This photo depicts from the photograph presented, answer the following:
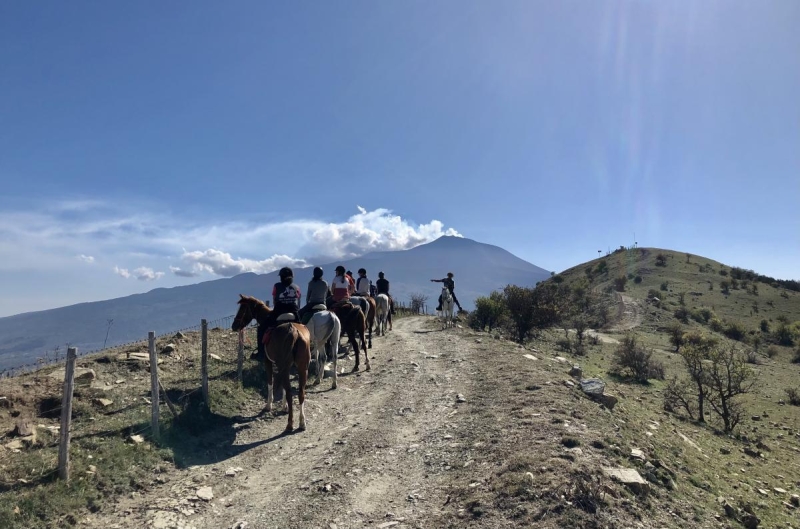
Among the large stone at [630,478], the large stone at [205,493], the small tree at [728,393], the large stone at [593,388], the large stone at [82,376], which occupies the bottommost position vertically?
the small tree at [728,393]

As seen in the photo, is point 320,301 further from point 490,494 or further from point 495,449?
point 490,494

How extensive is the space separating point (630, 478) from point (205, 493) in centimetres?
675

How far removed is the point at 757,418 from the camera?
17.9m

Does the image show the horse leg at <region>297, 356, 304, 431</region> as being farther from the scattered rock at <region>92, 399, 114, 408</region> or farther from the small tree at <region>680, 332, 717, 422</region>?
the small tree at <region>680, 332, 717, 422</region>

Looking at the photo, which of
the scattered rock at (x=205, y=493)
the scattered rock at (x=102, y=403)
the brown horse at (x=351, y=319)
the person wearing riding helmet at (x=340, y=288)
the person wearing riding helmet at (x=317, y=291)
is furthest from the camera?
the person wearing riding helmet at (x=340, y=288)

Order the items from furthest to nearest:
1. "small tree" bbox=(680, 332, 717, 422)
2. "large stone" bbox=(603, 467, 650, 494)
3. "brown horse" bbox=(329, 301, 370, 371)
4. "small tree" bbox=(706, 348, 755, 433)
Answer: "small tree" bbox=(680, 332, 717, 422), "small tree" bbox=(706, 348, 755, 433), "brown horse" bbox=(329, 301, 370, 371), "large stone" bbox=(603, 467, 650, 494)

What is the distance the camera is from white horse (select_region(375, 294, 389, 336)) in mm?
21969

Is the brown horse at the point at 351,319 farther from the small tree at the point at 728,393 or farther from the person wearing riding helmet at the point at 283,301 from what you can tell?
the small tree at the point at 728,393

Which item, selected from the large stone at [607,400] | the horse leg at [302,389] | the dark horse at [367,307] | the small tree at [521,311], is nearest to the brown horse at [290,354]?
the horse leg at [302,389]

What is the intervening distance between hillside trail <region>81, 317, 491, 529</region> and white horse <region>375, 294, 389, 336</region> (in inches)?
378

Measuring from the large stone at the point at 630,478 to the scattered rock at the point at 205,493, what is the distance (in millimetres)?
6268

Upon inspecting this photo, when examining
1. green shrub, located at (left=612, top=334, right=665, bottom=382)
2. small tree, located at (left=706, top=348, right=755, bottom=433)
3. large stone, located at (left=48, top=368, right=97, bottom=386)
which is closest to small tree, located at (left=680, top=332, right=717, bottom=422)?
small tree, located at (left=706, top=348, right=755, bottom=433)

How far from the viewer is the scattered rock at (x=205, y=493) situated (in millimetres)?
6734

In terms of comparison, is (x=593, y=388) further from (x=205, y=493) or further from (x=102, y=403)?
(x=102, y=403)
